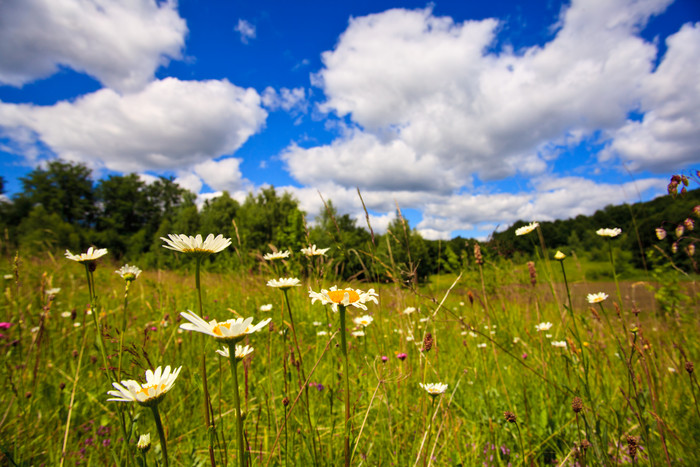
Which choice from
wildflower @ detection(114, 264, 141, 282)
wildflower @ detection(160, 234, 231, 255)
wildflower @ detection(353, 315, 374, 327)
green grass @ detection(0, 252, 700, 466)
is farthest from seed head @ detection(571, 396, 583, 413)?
wildflower @ detection(114, 264, 141, 282)

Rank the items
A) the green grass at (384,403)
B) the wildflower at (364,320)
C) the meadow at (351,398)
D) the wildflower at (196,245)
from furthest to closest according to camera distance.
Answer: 1. the wildflower at (364,320)
2. the green grass at (384,403)
3. the meadow at (351,398)
4. the wildflower at (196,245)

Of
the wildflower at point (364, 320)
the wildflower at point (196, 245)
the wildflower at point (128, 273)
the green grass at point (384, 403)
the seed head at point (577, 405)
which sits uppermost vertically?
the wildflower at point (196, 245)

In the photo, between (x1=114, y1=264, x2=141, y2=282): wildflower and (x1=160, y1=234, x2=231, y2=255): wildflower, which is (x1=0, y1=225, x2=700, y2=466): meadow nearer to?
(x1=114, y1=264, x2=141, y2=282): wildflower

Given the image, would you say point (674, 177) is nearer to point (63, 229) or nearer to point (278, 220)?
point (278, 220)

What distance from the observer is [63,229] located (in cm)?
3036

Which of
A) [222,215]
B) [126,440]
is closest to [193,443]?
[126,440]

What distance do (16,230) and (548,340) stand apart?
40.9 metres

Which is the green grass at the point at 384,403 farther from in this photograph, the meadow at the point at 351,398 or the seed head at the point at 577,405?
the seed head at the point at 577,405

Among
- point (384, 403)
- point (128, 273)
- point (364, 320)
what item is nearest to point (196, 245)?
point (128, 273)

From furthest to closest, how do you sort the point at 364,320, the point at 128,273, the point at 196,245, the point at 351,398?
the point at 351,398 → the point at 364,320 → the point at 128,273 → the point at 196,245

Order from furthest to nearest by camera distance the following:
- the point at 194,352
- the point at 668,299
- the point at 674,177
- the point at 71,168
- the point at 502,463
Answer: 1. the point at 71,168
2. the point at 668,299
3. the point at 194,352
4. the point at 502,463
5. the point at 674,177

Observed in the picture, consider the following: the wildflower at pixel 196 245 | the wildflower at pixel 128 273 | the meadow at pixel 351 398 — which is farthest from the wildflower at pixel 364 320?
the wildflower at pixel 128 273

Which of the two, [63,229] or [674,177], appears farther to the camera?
[63,229]

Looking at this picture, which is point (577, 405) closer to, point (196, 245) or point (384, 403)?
point (384, 403)
